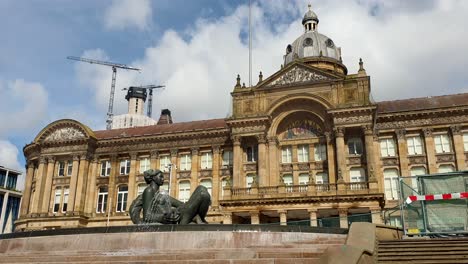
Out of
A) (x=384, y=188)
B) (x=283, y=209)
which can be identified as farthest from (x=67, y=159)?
(x=384, y=188)

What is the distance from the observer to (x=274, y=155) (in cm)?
4191

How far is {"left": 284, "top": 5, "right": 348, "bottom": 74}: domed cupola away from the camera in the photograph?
2156 inches

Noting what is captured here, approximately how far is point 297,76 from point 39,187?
1227 inches

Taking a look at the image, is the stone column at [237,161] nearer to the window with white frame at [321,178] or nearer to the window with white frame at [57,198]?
the window with white frame at [321,178]

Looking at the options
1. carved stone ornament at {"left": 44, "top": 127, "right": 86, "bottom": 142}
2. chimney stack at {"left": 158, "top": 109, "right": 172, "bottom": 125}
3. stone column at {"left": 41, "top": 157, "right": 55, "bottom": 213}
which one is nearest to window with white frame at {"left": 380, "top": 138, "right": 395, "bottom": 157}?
carved stone ornament at {"left": 44, "top": 127, "right": 86, "bottom": 142}

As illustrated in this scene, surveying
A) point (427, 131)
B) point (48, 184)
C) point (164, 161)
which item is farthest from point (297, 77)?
point (48, 184)

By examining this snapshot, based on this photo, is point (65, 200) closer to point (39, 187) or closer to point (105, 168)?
point (39, 187)

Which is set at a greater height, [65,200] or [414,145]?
[414,145]

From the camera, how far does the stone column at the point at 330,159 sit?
39.5 m

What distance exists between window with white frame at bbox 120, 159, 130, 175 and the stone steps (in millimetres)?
38518

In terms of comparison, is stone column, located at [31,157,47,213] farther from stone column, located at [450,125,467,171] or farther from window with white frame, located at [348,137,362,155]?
stone column, located at [450,125,467,171]

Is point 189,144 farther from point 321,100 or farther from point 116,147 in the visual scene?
point 321,100

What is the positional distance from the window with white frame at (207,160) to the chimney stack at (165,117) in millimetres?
24696

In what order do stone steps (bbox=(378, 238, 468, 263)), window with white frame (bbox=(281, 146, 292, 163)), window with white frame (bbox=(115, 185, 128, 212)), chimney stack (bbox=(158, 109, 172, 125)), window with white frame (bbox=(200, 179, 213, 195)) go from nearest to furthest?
Result: stone steps (bbox=(378, 238, 468, 263))
window with white frame (bbox=(281, 146, 292, 163))
window with white frame (bbox=(200, 179, 213, 195))
window with white frame (bbox=(115, 185, 128, 212))
chimney stack (bbox=(158, 109, 172, 125))
